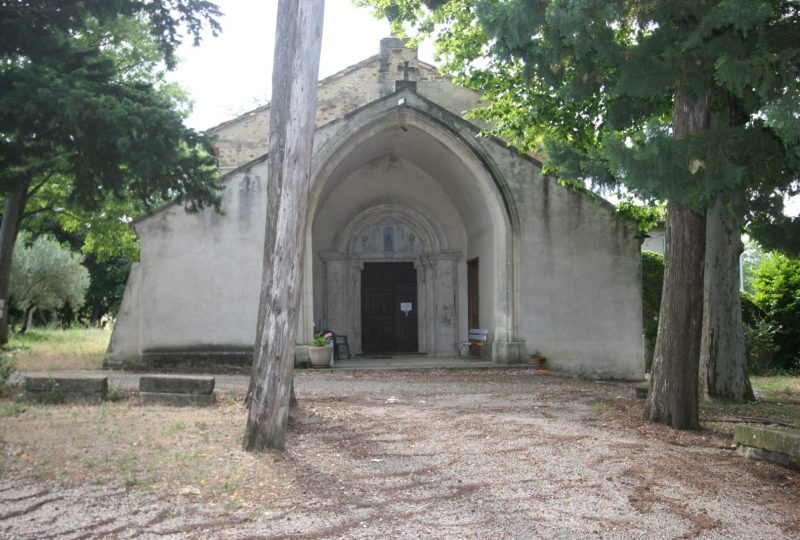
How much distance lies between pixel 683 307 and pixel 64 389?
732 cm

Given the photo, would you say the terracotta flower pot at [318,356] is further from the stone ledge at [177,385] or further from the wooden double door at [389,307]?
the stone ledge at [177,385]

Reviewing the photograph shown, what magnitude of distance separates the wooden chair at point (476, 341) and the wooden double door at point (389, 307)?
5.92 feet

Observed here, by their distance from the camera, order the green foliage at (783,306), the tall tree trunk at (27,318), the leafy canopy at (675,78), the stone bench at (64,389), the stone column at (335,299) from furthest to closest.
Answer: the tall tree trunk at (27,318) → the green foliage at (783,306) → the stone column at (335,299) → the stone bench at (64,389) → the leafy canopy at (675,78)

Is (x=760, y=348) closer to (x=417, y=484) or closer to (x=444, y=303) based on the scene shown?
(x=444, y=303)

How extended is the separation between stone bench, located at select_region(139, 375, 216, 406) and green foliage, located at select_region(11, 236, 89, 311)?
75.4ft

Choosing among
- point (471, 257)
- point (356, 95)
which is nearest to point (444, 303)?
point (471, 257)

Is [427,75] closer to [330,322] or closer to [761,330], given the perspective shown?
[330,322]

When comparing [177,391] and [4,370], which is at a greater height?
[4,370]

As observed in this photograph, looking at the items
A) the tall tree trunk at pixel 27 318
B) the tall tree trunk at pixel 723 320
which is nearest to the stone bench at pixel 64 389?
the tall tree trunk at pixel 723 320

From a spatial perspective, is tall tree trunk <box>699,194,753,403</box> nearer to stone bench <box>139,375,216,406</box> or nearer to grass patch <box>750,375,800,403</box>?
grass patch <box>750,375,800,403</box>

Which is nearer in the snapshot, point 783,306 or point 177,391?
point 177,391

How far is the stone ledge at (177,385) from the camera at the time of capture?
Answer: 899 cm

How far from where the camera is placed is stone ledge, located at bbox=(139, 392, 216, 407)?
8930 mm

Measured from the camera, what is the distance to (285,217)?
21.0 feet
